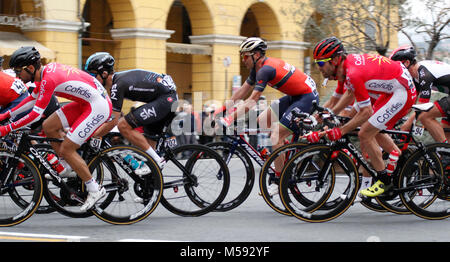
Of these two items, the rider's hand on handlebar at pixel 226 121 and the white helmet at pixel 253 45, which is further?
the white helmet at pixel 253 45

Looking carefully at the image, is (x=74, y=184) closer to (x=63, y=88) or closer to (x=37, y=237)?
(x=37, y=237)

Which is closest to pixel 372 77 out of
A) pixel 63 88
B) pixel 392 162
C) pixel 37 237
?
pixel 392 162

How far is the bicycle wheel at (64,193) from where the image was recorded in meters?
7.60

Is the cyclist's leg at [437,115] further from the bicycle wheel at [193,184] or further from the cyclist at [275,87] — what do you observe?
the bicycle wheel at [193,184]

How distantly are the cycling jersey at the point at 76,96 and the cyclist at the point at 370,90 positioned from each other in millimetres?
2228

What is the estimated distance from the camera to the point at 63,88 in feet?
24.2

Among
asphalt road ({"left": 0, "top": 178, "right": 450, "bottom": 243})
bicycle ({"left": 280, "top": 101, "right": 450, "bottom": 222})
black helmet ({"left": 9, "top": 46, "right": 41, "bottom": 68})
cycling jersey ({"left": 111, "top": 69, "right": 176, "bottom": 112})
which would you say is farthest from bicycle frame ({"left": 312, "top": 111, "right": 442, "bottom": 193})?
black helmet ({"left": 9, "top": 46, "right": 41, "bottom": 68})

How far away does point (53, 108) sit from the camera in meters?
9.15

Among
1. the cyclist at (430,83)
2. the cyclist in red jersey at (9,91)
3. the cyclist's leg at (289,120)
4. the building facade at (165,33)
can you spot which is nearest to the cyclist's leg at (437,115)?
the cyclist at (430,83)

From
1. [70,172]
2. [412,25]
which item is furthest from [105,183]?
[412,25]

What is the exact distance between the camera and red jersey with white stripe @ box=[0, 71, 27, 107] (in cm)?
918

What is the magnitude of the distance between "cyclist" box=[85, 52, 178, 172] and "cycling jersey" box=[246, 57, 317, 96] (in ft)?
3.45

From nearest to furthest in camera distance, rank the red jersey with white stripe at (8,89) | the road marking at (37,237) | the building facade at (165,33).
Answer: the road marking at (37,237) < the red jersey with white stripe at (8,89) < the building facade at (165,33)
